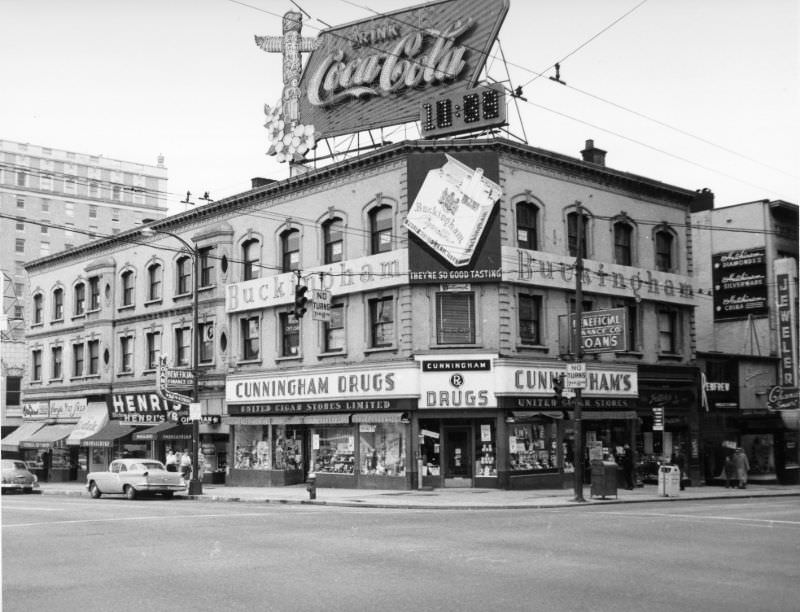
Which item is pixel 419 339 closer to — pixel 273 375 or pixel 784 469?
pixel 273 375

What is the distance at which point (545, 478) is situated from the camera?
3312 cm

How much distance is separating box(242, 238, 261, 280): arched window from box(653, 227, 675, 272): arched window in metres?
16.5

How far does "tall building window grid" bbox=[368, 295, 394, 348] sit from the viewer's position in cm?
3409

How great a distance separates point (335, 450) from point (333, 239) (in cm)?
808

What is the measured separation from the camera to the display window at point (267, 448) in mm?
37750

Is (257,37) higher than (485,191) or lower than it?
higher

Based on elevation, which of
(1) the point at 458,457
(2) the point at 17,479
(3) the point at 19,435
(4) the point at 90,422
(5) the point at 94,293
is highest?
(5) the point at 94,293

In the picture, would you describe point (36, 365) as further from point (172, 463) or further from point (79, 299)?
point (172, 463)

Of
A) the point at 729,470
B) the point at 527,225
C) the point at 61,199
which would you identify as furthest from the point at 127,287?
the point at 61,199

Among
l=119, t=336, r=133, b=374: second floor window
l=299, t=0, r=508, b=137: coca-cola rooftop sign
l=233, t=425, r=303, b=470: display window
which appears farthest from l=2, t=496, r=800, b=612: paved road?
l=119, t=336, r=133, b=374: second floor window

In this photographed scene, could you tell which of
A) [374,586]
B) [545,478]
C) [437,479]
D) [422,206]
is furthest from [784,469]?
[374,586]

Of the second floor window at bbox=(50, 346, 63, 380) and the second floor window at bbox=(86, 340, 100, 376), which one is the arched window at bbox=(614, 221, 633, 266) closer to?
the second floor window at bbox=(86, 340, 100, 376)

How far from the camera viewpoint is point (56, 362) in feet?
173

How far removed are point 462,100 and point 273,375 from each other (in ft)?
42.9
